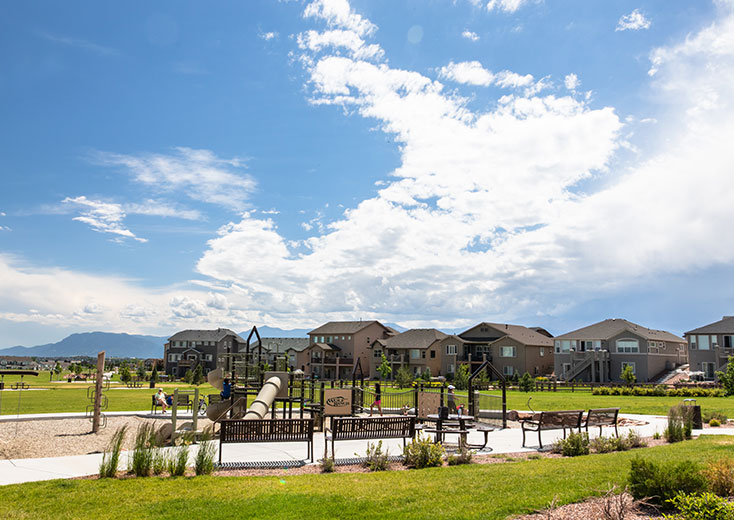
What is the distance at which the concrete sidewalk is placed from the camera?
36.8ft

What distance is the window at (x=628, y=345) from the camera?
68.6 m

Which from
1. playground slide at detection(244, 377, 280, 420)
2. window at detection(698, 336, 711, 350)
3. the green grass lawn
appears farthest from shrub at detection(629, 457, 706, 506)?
window at detection(698, 336, 711, 350)

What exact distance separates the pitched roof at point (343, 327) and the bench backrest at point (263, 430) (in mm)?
82038

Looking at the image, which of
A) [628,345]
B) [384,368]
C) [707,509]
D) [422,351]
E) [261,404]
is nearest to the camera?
[707,509]

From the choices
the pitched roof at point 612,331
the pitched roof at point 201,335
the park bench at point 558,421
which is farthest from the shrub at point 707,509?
the pitched roof at point 201,335

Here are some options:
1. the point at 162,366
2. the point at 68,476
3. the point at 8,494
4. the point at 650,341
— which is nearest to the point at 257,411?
the point at 68,476

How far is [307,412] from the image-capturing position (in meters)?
26.2

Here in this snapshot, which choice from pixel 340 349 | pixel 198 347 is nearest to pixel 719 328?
pixel 340 349

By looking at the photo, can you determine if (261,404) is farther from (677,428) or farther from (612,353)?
(612,353)

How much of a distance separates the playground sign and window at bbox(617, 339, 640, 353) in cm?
5842

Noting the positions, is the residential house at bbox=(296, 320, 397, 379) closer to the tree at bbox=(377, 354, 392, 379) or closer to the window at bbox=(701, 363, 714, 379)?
the tree at bbox=(377, 354, 392, 379)

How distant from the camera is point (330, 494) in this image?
9062 mm

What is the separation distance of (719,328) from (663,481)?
6870 cm

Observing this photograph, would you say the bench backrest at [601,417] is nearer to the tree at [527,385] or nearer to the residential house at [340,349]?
the tree at [527,385]
